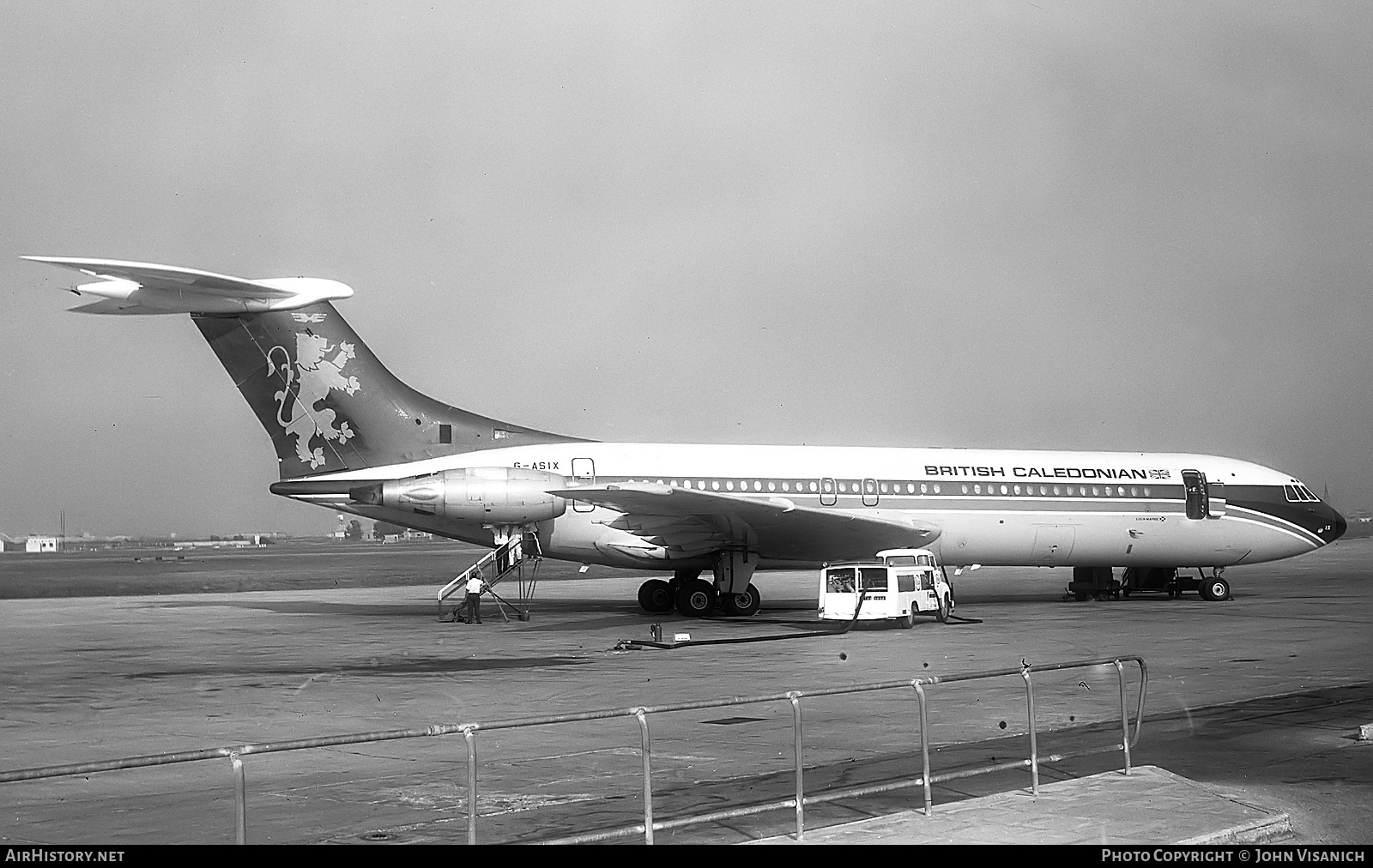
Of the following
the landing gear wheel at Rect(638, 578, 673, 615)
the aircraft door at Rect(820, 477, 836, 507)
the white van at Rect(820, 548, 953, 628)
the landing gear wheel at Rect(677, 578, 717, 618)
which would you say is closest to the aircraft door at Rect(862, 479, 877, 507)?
the aircraft door at Rect(820, 477, 836, 507)

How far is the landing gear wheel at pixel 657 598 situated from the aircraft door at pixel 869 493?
5155mm

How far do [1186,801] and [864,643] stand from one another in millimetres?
13684

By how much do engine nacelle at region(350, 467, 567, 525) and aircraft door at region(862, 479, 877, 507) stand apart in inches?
307

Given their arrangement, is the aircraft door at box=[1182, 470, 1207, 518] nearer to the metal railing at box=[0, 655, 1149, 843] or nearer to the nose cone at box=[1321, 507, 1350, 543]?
the nose cone at box=[1321, 507, 1350, 543]

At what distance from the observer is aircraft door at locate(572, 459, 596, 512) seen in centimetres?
2905

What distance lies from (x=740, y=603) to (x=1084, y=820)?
2108cm

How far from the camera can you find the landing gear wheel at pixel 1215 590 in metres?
34.6

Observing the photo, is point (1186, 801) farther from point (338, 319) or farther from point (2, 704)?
point (338, 319)

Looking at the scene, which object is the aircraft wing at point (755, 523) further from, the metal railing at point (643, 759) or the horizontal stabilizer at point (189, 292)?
the metal railing at point (643, 759)

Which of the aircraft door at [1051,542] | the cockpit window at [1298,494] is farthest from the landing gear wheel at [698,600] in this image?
the cockpit window at [1298,494]

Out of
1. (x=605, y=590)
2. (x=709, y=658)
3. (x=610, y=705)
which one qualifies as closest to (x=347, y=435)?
(x=709, y=658)

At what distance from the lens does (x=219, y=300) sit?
26.8m

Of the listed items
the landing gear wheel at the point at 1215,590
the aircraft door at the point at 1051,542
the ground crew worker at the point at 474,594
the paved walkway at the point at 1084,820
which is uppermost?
the aircraft door at the point at 1051,542

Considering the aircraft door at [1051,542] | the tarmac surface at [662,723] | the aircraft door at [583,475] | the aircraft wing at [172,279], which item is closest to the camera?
the tarmac surface at [662,723]
